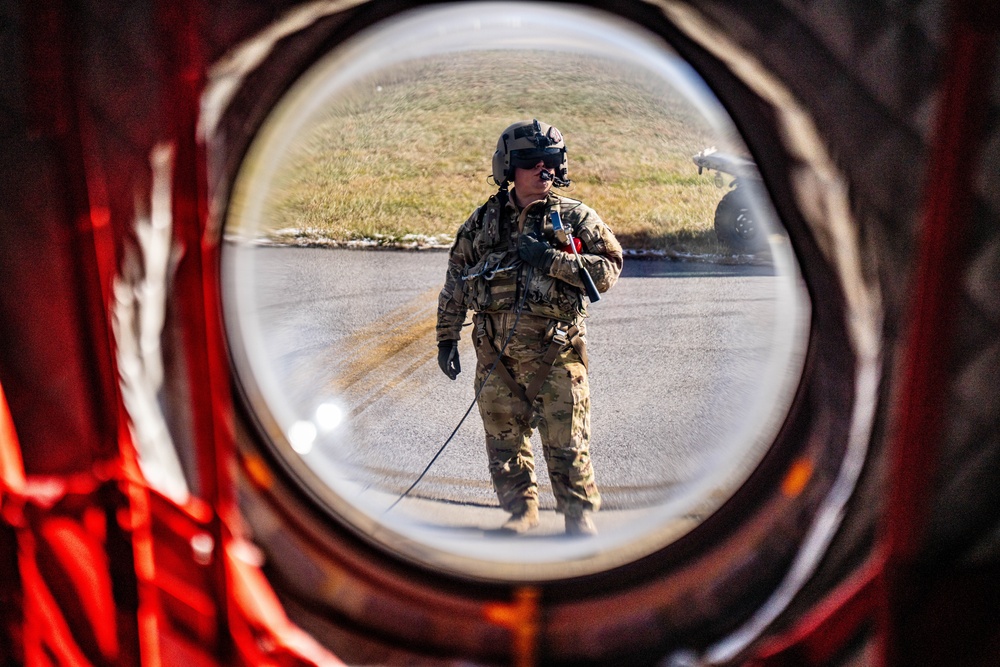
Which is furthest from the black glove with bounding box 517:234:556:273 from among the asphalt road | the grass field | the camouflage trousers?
the grass field

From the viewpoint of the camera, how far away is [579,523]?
1610mm

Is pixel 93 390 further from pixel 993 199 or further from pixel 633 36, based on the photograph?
pixel 993 199

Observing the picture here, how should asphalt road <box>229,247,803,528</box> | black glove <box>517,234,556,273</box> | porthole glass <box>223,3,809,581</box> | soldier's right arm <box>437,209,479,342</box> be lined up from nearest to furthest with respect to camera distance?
1. porthole glass <box>223,3,809,581</box>
2. black glove <box>517,234,556,273</box>
3. soldier's right arm <box>437,209,479,342</box>
4. asphalt road <box>229,247,803,528</box>

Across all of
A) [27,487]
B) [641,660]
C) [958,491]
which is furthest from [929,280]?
[27,487]

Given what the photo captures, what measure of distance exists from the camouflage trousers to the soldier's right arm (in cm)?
6

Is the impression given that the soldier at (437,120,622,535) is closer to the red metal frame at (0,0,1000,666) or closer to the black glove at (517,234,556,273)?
the black glove at (517,234,556,273)

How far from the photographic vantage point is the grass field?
100 inches

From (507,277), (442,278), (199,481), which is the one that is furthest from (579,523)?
(442,278)

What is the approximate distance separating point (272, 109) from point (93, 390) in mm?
416

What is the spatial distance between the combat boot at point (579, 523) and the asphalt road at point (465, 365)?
29 cm

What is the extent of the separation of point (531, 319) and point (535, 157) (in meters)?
0.34

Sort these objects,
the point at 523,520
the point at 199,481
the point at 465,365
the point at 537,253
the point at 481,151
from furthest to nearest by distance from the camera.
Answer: the point at 481,151
the point at 465,365
the point at 523,520
the point at 537,253
the point at 199,481

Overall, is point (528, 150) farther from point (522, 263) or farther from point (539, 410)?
point (539, 410)

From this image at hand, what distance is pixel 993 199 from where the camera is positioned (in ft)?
1.86
